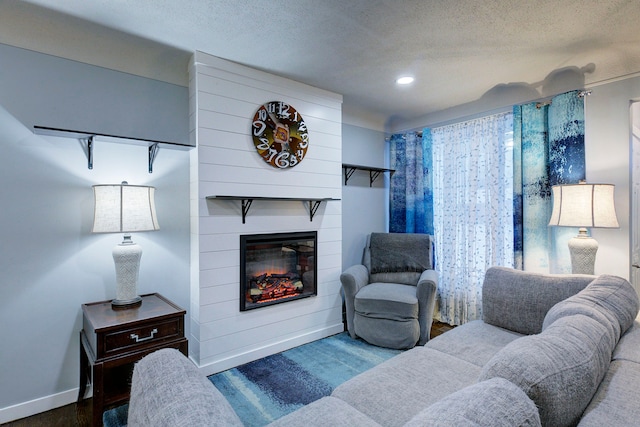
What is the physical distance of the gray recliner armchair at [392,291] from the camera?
9.32 feet

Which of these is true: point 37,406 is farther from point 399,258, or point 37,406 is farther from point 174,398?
point 399,258

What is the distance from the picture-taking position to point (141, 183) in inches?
94.4

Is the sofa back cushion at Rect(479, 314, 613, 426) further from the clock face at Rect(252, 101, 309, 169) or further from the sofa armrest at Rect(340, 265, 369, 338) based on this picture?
the clock face at Rect(252, 101, 309, 169)

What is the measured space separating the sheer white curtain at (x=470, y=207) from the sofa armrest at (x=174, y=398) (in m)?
3.11

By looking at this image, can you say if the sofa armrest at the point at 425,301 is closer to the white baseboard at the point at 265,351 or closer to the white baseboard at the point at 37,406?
the white baseboard at the point at 265,351

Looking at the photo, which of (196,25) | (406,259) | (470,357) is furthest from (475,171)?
(196,25)

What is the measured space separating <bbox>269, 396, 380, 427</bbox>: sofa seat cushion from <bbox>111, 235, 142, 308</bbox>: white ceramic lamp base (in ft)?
4.71

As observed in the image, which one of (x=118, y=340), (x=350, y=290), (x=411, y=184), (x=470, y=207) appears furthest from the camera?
(x=411, y=184)

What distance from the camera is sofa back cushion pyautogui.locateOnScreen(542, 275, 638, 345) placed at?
130cm

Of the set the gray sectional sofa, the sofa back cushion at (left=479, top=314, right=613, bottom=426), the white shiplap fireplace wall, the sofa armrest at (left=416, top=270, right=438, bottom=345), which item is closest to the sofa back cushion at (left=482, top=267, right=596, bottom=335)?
the gray sectional sofa

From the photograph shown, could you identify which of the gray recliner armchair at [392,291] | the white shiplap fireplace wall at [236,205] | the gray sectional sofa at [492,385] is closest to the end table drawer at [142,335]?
the white shiplap fireplace wall at [236,205]

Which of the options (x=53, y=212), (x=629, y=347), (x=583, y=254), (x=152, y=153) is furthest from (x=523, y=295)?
(x=53, y=212)

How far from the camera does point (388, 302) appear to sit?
287cm

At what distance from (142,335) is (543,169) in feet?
11.2
